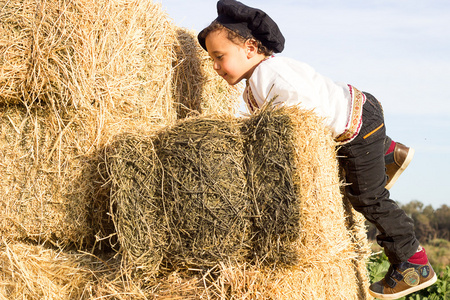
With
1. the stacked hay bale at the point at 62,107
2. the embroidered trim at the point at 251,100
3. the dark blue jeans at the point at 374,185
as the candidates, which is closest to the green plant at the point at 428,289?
the dark blue jeans at the point at 374,185

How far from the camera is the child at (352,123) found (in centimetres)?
271

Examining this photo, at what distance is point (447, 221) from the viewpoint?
45.0 feet

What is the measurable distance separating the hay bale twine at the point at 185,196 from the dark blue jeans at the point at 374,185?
2.79 feet

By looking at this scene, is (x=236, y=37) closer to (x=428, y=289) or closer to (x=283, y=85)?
(x=283, y=85)

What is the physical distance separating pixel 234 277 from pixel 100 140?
103 cm

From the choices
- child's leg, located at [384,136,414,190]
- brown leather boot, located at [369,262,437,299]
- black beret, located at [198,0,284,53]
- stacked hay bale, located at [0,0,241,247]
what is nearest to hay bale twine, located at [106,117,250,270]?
stacked hay bale, located at [0,0,241,247]

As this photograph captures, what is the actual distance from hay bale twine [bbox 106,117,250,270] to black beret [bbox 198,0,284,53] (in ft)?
2.53

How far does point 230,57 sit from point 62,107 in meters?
0.96

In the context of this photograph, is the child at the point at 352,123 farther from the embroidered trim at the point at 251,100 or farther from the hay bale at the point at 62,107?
the hay bale at the point at 62,107

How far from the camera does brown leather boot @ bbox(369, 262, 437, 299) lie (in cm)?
296

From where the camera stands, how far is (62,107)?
2.68 meters

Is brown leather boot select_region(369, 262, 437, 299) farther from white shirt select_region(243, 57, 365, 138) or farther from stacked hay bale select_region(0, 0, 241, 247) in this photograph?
stacked hay bale select_region(0, 0, 241, 247)

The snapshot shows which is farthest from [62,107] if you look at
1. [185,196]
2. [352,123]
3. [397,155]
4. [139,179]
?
[397,155]

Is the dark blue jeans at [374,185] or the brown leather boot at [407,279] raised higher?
the dark blue jeans at [374,185]
